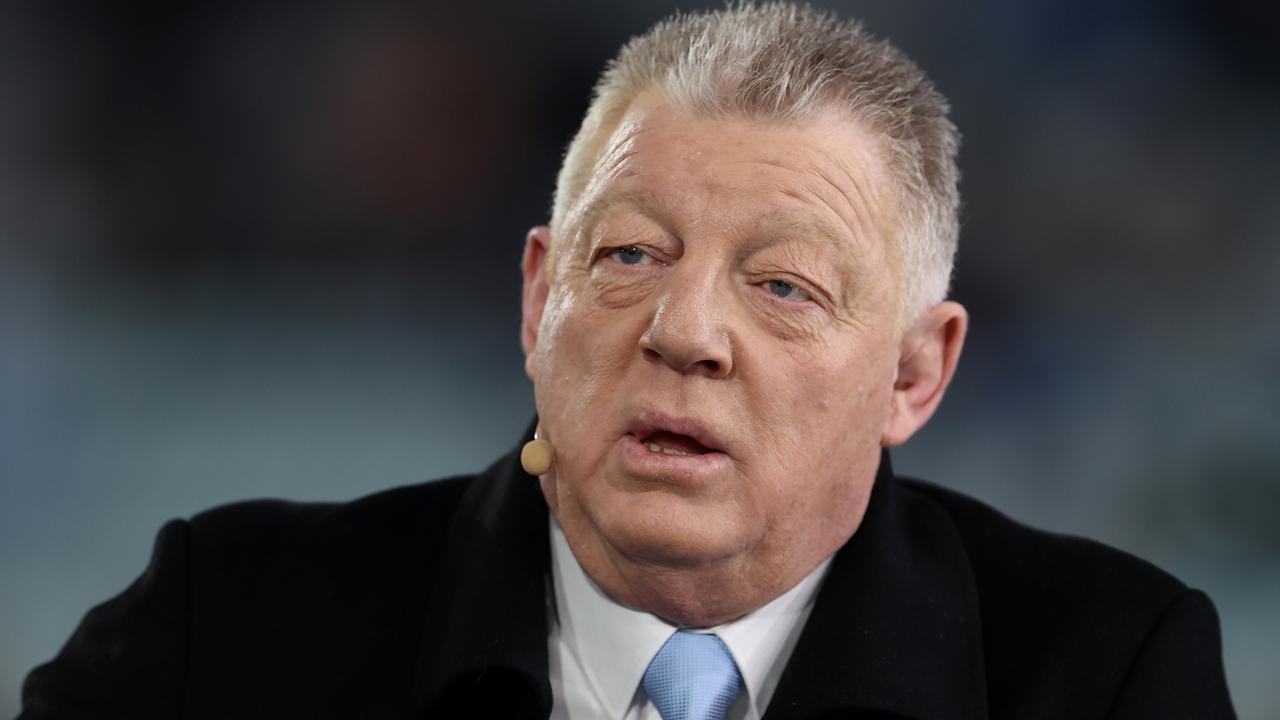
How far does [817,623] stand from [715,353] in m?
0.48

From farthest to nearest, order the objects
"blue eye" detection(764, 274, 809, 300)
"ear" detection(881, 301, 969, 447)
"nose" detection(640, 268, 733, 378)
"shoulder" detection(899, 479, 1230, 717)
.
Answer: "ear" detection(881, 301, 969, 447), "shoulder" detection(899, 479, 1230, 717), "blue eye" detection(764, 274, 809, 300), "nose" detection(640, 268, 733, 378)

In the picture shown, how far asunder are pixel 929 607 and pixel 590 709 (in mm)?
550

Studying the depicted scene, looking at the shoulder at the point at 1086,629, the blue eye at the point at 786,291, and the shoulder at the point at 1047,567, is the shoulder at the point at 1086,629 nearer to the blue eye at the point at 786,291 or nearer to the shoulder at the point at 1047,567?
the shoulder at the point at 1047,567

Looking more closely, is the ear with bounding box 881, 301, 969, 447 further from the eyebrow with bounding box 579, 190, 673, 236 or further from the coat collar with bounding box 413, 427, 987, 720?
the eyebrow with bounding box 579, 190, 673, 236

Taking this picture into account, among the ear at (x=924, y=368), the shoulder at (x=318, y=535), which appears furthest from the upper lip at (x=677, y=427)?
the shoulder at (x=318, y=535)

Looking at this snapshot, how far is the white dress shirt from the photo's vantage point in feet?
7.46

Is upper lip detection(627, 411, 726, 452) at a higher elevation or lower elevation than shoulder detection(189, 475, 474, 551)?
higher

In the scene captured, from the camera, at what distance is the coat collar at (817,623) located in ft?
7.26

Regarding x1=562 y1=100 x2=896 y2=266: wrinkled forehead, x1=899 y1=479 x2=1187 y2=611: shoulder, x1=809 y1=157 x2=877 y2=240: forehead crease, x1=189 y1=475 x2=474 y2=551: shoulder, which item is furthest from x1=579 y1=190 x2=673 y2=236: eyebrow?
x1=899 y1=479 x2=1187 y2=611: shoulder

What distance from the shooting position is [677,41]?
93.6 inches

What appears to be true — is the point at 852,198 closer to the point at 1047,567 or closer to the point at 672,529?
the point at 672,529

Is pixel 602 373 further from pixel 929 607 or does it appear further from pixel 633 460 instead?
pixel 929 607

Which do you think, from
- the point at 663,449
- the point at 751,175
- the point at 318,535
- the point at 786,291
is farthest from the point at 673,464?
the point at 318,535

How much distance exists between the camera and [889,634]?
2311mm
